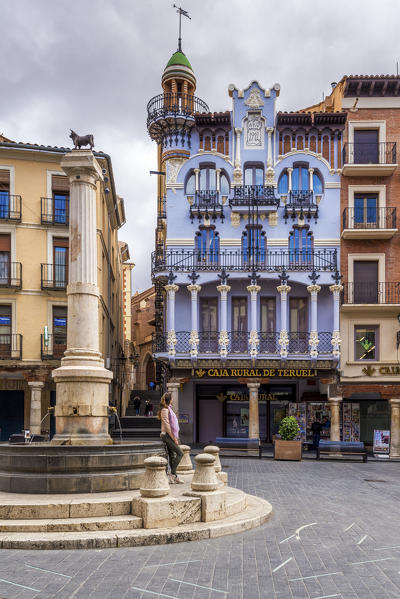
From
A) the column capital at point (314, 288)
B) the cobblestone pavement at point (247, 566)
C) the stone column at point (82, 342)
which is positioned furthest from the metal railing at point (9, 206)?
the cobblestone pavement at point (247, 566)

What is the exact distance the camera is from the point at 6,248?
30688mm

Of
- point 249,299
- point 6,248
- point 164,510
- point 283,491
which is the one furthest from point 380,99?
point 164,510

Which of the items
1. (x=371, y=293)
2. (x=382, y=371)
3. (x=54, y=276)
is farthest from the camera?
(x=371, y=293)

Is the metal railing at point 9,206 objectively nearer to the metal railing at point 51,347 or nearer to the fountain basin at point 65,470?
the metal railing at point 51,347

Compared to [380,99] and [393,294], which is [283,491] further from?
[380,99]

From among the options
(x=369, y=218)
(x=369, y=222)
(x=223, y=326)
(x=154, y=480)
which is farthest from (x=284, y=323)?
(x=154, y=480)

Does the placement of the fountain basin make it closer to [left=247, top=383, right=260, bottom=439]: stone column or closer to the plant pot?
the plant pot

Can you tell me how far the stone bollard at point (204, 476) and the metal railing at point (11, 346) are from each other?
67.0ft

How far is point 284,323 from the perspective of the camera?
99.8ft

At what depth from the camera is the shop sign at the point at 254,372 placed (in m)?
30.4

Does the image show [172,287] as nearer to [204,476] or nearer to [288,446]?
[288,446]

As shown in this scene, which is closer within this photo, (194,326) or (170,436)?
(170,436)

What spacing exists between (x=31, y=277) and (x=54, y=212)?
130 inches

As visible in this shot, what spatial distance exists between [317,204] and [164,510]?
24.2 meters
